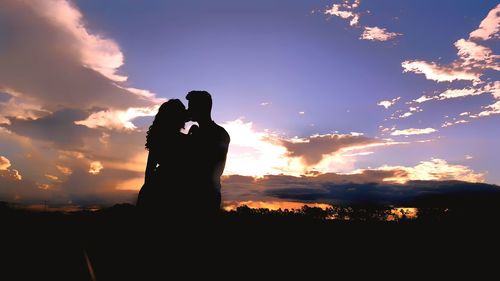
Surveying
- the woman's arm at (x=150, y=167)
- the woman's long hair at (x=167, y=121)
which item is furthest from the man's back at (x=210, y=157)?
the woman's arm at (x=150, y=167)

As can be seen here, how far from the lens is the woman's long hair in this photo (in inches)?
178

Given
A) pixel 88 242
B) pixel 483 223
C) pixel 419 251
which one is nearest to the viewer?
pixel 88 242

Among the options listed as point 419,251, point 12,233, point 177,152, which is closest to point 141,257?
point 177,152

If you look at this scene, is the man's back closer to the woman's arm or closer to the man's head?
the man's head

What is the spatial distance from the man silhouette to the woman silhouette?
168mm

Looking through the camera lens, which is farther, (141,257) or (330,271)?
(330,271)

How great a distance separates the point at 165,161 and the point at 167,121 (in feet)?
1.81

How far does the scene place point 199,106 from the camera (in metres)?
4.43

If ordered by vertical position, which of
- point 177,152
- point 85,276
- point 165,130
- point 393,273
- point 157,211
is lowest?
point 393,273

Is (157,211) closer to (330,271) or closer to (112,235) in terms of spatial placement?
(112,235)

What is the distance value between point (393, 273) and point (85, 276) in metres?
8.74

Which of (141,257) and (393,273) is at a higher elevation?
(141,257)

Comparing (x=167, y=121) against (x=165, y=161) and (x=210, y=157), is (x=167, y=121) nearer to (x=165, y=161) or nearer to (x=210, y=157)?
(x=165, y=161)

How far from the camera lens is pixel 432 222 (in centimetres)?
Answer: 2438
